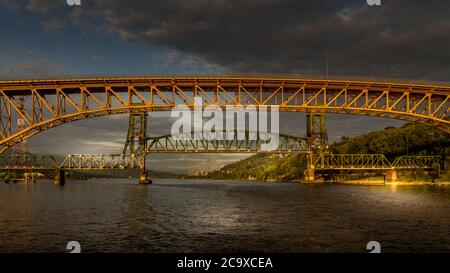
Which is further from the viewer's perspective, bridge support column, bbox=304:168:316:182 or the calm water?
bridge support column, bbox=304:168:316:182

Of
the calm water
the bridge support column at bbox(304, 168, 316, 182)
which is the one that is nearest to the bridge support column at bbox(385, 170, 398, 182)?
the bridge support column at bbox(304, 168, 316, 182)

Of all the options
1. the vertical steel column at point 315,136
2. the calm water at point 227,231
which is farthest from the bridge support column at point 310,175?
the calm water at point 227,231

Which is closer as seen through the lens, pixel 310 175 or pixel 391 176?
pixel 391 176

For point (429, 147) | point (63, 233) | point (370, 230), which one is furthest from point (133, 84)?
point (429, 147)

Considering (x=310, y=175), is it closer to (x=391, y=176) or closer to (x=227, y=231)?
(x=391, y=176)

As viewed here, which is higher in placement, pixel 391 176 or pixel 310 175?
pixel 310 175

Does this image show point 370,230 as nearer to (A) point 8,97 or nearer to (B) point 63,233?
A: (B) point 63,233

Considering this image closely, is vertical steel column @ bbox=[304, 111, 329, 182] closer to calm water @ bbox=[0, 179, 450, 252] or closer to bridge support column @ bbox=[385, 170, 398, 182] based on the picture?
bridge support column @ bbox=[385, 170, 398, 182]

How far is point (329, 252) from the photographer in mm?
19344

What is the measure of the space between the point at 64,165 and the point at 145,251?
3832 inches

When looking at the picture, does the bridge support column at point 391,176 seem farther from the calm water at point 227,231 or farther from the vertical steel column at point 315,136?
the calm water at point 227,231

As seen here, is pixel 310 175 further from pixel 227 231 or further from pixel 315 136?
pixel 227 231

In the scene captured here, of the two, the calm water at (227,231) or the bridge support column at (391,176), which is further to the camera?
the bridge support column at (391,176)

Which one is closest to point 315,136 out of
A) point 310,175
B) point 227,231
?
point 310,175
